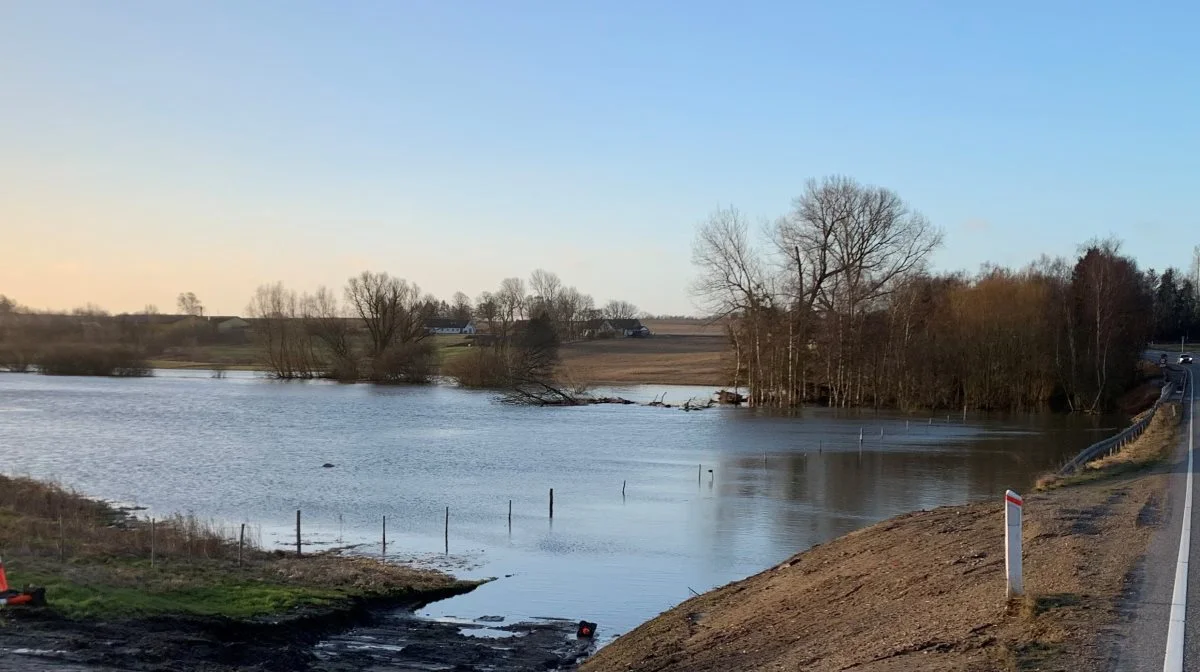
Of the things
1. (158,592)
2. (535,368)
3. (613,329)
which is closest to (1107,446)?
(158,592)

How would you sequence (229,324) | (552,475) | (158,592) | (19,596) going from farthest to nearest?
(229,324), (552,475), (158,592), (19,596)

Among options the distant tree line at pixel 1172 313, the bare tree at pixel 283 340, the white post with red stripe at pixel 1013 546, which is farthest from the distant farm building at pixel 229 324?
the white post with red stripe at pixel 1013 546

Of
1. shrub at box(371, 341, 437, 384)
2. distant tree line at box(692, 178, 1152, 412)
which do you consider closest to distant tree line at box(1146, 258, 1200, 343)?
distant tree line at box(692, 178, 1152, 412)

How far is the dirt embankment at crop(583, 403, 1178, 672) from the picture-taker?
30.8ft

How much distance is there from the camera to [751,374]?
268 ft

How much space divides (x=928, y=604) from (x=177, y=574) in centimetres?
1257

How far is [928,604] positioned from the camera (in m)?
11.9

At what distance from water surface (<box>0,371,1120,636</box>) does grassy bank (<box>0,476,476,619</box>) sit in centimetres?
165

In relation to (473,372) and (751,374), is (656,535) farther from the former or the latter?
(473,372)

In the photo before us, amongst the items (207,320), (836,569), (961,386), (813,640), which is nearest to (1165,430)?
(836,569)

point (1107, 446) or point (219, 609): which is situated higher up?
point (1107, 446)

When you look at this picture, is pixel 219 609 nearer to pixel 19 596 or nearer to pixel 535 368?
pixel 19 596

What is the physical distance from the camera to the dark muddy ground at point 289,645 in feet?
40.8

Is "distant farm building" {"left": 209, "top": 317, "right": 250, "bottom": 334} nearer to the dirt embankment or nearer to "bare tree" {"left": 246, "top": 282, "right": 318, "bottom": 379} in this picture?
"bare tree" {"left": 246, "top": 282, "right": 318, "bottom": 379}
